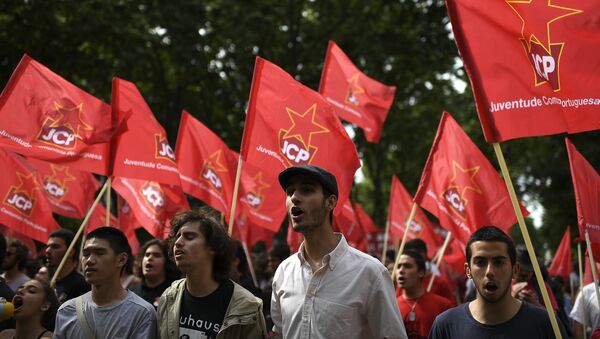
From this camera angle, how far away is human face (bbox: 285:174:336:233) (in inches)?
187

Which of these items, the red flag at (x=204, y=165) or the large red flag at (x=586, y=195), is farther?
the red flag at (x=204, y=165)

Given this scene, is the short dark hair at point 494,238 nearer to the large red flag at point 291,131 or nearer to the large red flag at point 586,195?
the large red flag at point 291,131

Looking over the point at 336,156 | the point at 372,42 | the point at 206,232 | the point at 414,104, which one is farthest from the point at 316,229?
the point at 414,104

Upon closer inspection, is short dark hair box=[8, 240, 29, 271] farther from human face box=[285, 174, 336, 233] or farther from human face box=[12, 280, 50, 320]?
human face box=[285, 174, 336, 233]

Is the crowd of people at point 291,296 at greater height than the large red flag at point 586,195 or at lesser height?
lesser

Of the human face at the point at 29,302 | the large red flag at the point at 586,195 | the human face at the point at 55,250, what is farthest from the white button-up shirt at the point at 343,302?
the human face at the point at 55,250

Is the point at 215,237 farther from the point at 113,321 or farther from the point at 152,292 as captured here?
the point at 152,292

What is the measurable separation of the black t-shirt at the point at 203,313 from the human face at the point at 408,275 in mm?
2887

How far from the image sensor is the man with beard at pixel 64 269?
7340mm

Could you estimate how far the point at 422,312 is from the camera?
7.59 m

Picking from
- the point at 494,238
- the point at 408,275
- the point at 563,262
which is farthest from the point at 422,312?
the point at 563,262

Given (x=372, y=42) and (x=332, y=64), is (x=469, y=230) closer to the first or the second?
(x=332, y=64)

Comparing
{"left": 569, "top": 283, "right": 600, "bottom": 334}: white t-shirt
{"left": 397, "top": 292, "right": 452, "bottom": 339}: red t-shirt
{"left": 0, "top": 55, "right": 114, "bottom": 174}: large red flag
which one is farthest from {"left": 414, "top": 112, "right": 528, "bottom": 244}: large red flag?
{"left": 0, "top": 55, "right": 114, "bottom": 174}: large red flag

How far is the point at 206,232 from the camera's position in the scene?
542 centimetres
